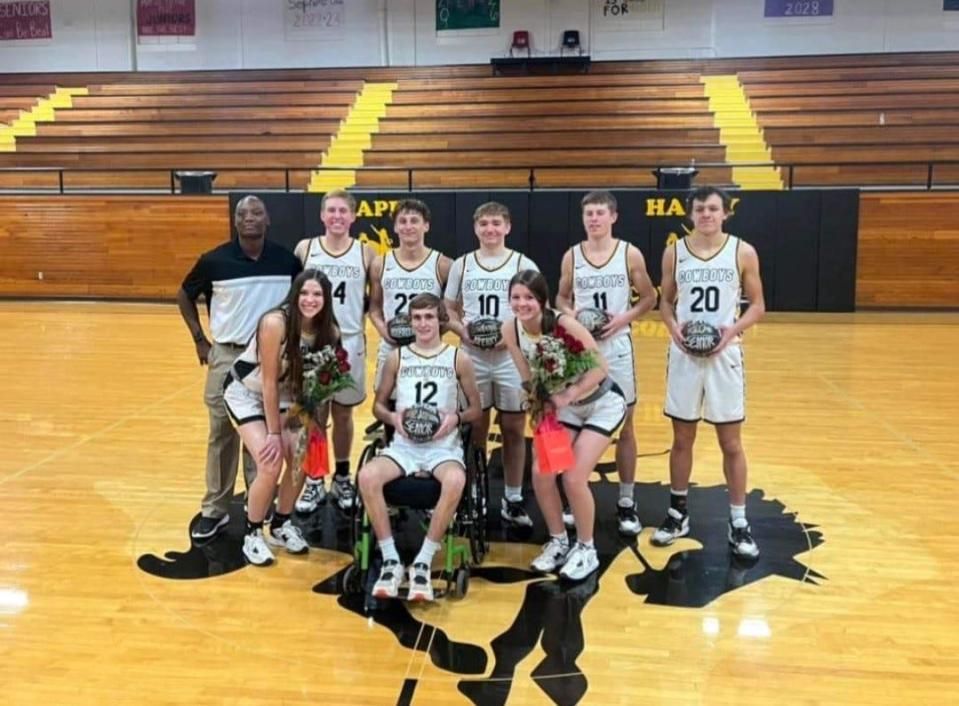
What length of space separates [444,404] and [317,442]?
0.52 metres

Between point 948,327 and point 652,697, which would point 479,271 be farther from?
point 948,327

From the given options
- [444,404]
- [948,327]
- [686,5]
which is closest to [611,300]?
[444,404]

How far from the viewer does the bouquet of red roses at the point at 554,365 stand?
121 inches

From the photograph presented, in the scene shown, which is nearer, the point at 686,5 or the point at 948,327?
the point at 948,327

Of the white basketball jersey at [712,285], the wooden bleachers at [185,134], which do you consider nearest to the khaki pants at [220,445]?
the white basketball jersey at [712,285]

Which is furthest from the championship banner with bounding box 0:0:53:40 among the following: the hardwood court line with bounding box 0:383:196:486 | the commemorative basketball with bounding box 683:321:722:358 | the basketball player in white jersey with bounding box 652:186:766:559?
the commemorative basketball with bounding box 683:321:722:358

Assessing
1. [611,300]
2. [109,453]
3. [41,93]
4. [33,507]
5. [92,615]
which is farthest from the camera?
[41,93]

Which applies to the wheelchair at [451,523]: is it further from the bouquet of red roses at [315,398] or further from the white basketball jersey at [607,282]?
the white basketball jersey at [607,282]

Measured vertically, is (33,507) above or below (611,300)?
below

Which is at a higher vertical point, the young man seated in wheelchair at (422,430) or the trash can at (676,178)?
the trash can at (676,178)

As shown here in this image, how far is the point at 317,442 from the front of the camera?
3.29m

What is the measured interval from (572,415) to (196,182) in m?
8.84

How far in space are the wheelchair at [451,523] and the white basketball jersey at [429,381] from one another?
0.15m

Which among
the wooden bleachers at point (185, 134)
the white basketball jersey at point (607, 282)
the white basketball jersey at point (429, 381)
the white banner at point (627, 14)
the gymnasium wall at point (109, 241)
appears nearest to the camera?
the white basketball jersey at point (429, 381)
